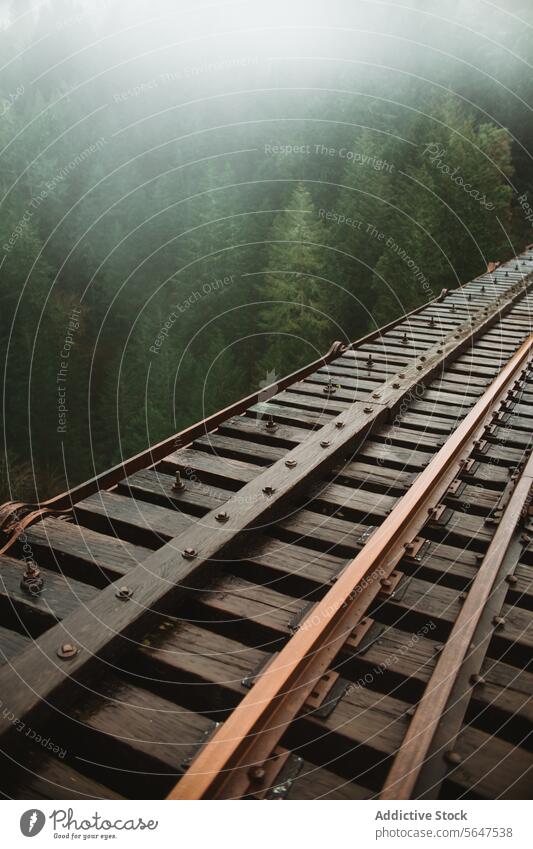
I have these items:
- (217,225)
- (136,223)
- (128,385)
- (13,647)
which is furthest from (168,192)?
(13,647)
